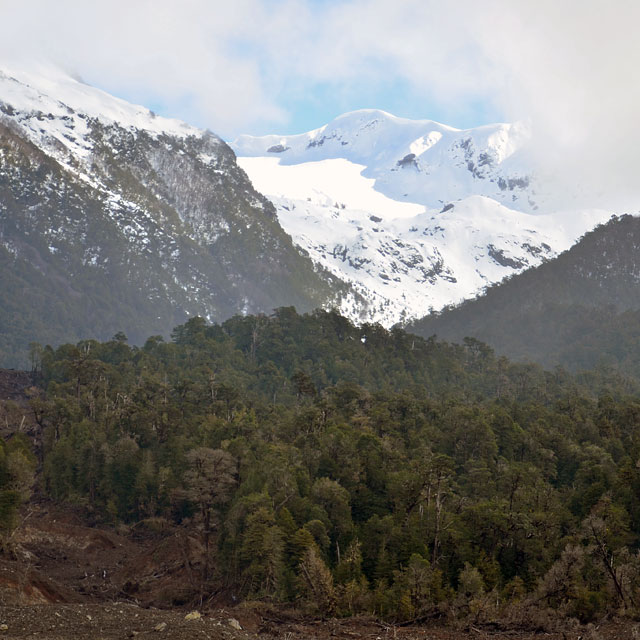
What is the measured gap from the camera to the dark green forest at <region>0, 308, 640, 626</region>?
1741 inches

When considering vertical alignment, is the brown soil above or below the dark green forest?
below

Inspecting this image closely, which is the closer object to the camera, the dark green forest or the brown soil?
the brown soil

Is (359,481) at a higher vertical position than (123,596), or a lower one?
higher

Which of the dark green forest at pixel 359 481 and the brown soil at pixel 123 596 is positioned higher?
the dark green forest at pixel 359 481

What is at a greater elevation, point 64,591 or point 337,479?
point 337,479

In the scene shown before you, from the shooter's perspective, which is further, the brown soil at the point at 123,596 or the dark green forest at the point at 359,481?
the dark green forest at the point at 359,481

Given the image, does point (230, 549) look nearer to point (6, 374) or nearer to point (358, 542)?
point (358, 542)

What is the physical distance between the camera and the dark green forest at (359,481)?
44219 millimetres

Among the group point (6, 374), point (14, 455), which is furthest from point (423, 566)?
point (6, 374)

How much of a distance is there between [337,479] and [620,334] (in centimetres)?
13294

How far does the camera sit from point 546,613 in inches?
1396

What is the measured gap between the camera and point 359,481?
64.8 metres

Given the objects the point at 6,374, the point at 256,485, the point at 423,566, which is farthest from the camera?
the point at 6,374

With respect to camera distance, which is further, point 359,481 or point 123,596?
point 359,481
